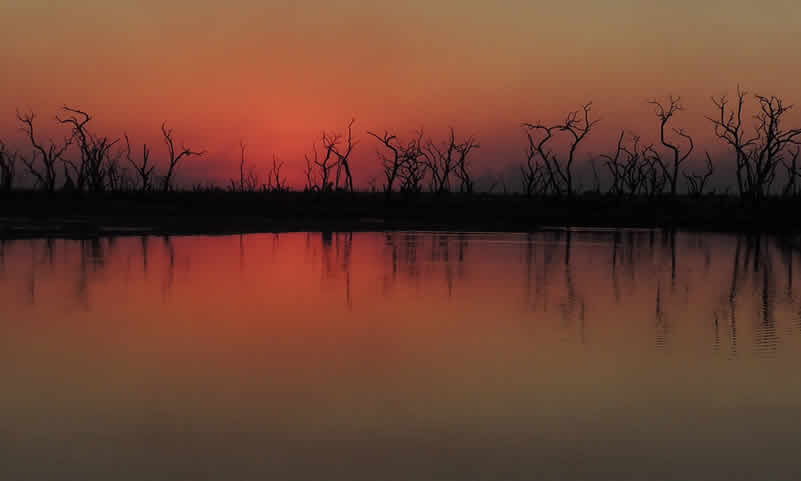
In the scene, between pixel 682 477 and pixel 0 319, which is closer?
pixel 682 477

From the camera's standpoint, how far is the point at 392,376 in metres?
7.38

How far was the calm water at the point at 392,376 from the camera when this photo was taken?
520 centimetres

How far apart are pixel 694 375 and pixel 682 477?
2.77 meters

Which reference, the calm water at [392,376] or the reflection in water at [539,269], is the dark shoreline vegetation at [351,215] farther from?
the calm water at [392,376]

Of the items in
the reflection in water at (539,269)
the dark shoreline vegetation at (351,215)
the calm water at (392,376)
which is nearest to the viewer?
the calm water at (392,376)

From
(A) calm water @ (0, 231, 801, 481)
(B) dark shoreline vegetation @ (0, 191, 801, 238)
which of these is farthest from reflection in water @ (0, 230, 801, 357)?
(B) dark shoreline vegetation @ (0, 191, 801, 238)

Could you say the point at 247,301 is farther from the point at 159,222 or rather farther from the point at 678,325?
the point at 159,222

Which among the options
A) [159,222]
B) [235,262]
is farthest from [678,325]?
[159,222]

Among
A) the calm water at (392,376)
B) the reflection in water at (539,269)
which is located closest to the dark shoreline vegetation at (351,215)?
the reflection in water at (539,269)

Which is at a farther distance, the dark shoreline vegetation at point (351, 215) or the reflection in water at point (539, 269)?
the dark shoreline vegetation at point (351, 215)

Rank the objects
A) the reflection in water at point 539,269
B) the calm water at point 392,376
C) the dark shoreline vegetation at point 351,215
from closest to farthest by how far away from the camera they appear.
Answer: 1. the calm water at point 392,376
2. the reflection in water at point 539,269
3. the dark shoreline vegetation at point 351,215

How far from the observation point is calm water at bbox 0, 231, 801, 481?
520 cm

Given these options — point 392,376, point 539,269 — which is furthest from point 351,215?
point 392,376

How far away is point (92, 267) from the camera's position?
51.9 ft
